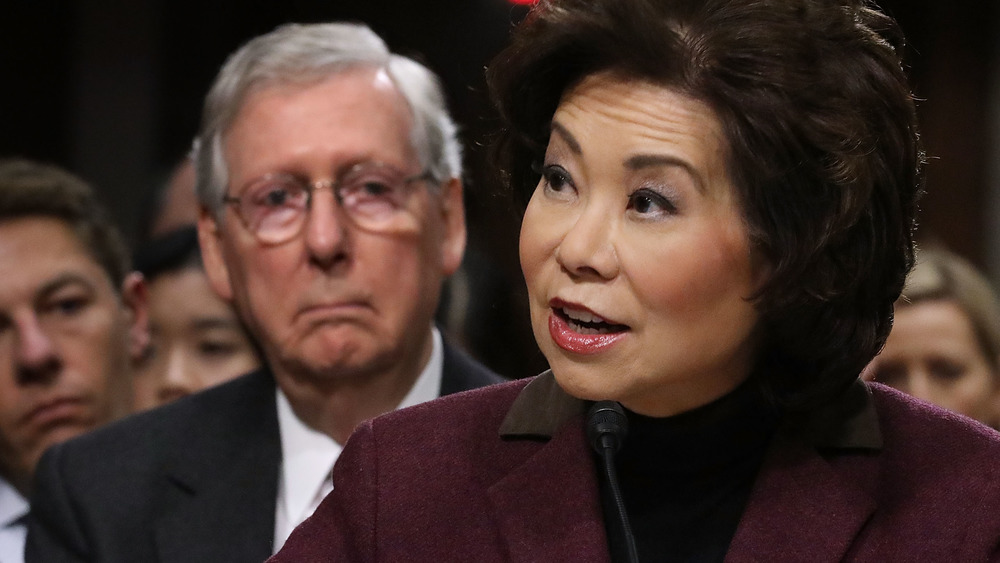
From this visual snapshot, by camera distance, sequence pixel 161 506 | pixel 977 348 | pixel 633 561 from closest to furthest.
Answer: pixel 633 561, pixel 161 506, pixel 977 348

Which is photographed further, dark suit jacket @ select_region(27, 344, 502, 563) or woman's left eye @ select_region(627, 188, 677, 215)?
dark suit jacket @ select_region(27, 344, 502, 563)

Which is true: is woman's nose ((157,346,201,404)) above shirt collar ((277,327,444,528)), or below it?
below

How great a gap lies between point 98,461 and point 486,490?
1106 millimetres

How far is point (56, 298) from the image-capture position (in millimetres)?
3324

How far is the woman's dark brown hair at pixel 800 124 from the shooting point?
5.46 ft

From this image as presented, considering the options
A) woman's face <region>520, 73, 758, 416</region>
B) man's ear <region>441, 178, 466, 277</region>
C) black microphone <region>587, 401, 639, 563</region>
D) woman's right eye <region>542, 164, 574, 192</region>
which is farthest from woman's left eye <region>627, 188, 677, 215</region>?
man's ear <region>441, 178, 466, 277</region>

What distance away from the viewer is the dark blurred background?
502 centimetres

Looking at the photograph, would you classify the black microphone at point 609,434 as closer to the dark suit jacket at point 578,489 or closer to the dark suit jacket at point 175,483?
the dark suit jacket at point 578,489

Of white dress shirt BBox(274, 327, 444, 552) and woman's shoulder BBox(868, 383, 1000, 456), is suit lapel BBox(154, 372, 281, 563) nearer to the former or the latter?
white dress shirt BBox(274, 327, 444, 552)

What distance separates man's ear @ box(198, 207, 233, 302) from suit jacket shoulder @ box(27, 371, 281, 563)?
8.2 inches

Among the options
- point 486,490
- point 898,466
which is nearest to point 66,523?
point 486,490

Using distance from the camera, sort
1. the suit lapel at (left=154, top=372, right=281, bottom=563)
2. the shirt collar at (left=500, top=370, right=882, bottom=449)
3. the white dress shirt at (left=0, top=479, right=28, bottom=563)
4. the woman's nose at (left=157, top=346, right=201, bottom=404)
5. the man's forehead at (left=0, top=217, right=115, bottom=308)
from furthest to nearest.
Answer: the woman's nose at (left=157, top=346, right=201, bottom=404) → the man's forehead at (left=0, top=217, right=115, bottom=308) → the white dress shirt at (left=0, top=479, right=28, bottom=563) → the suit lapel at (left=154, top=372, right=281, bottom=563) → the shirt collar at (left=500, top=370, right=882, bottom=449)

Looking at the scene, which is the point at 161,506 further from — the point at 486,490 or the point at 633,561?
the point at 633,561

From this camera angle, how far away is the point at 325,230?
2609mm
